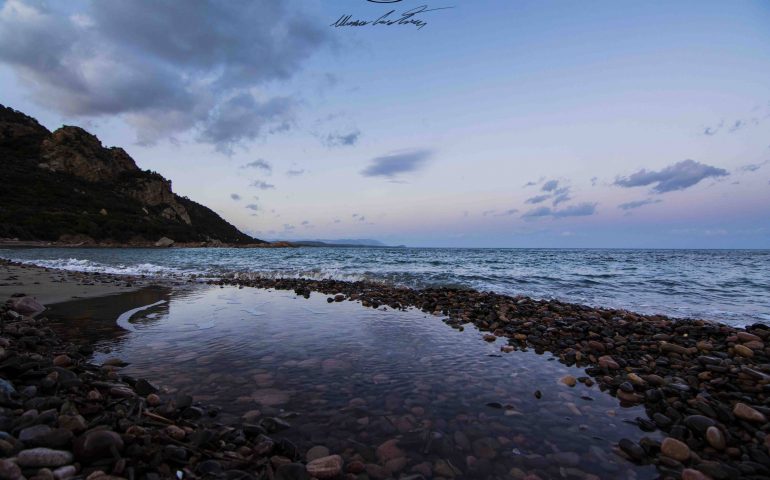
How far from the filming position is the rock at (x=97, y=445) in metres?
2.91

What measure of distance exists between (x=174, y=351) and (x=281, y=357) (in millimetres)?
2099

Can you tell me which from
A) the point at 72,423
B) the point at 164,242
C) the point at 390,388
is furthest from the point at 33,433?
the point at 164,242

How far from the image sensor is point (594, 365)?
6.84 m

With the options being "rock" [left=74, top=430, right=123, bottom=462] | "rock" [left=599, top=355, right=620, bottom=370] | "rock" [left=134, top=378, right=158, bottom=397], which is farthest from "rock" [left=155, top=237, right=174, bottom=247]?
"rock" [left=599, top=355, right=620, bottom=370]

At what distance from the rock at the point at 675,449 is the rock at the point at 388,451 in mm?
2828

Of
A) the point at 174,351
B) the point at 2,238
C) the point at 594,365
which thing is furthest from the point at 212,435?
the point at 2,238

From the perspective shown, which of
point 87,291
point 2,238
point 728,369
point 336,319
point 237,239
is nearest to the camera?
point 728,369

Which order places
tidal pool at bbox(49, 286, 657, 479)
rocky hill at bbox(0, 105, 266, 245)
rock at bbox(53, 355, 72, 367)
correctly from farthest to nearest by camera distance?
rocky hill at bbox(0, 105, 266, 245), rock at bbox(53, 355, 72, 367), tidal pool at bbox(49, 286, 657, 479)

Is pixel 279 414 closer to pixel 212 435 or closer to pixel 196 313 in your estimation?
pixel 212 435

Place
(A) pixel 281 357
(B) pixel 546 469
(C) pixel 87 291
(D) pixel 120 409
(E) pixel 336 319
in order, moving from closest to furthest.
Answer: (B) pixel 546 469, (D) pixel 120 409, (A) pixel 281 357, (E) pixel 336 319, (C) pixel 87 291

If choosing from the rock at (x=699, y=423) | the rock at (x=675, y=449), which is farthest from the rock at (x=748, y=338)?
the rock at (x=675, y=449)

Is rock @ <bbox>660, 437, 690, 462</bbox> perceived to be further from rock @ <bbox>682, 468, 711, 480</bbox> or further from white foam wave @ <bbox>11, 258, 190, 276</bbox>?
white foam wave @ <bbox>11, 258, 190, 276</bbox>

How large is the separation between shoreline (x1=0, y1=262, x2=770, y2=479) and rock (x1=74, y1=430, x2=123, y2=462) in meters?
1.91

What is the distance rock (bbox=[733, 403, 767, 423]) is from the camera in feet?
14.3
